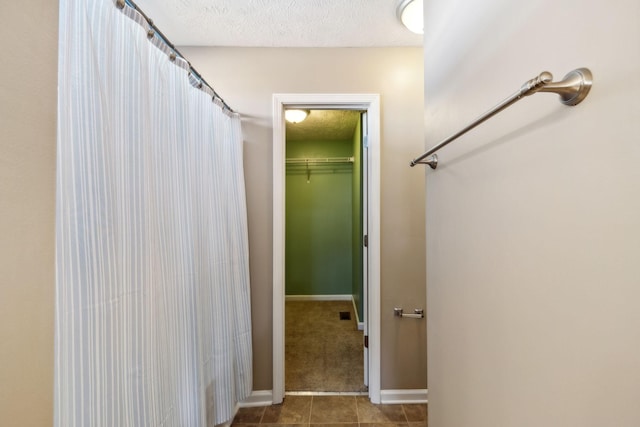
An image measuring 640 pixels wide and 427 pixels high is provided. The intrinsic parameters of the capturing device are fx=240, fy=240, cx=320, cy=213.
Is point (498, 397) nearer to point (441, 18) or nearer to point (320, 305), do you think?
point (441, 18)

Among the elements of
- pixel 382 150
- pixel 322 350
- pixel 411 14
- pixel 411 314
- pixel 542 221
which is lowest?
pixel 322 350

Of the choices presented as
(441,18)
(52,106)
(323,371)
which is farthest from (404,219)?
(52,106)

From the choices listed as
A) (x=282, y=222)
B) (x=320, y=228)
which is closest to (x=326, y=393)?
(x=282, y=222)

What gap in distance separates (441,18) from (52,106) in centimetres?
119

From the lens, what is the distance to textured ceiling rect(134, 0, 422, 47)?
1.30 meters

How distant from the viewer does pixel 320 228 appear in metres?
3.69

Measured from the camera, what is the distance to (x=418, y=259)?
5.47 feet

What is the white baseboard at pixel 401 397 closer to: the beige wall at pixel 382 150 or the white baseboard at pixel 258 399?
the beige wall at pixel 382 150

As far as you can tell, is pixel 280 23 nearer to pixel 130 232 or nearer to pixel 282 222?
pixel 282 222

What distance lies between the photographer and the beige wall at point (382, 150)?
64.8 inches

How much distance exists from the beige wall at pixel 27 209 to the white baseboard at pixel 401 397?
5.60ft

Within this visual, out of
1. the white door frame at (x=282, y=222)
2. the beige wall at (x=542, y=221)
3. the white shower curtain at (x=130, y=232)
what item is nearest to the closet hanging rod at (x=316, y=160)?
the white door frame at (x=282, y=222)

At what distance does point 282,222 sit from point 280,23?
122 cm

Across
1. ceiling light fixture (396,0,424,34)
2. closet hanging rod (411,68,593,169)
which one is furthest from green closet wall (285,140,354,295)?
closet hanging rod (411,68,593,169)
